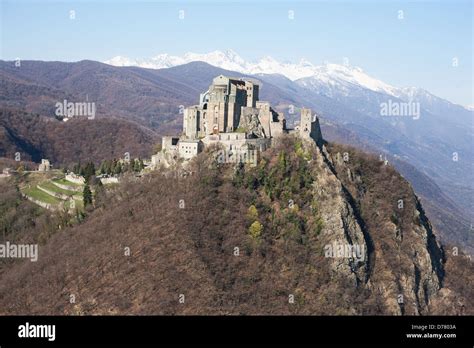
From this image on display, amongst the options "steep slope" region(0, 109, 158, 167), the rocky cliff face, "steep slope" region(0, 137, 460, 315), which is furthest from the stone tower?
"steep slope" region(0, 109, 158, 167)

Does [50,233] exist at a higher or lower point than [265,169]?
lower

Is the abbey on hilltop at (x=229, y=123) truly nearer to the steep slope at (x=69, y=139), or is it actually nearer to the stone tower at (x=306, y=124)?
the stone tower at (x=306, y=124)

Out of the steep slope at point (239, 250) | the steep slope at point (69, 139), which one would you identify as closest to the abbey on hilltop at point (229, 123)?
the steep slope at point (239, 250)

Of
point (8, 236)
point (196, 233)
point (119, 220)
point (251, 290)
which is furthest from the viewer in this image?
point (8, 236)

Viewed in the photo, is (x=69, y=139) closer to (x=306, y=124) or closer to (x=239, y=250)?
(x=306, y=124)
